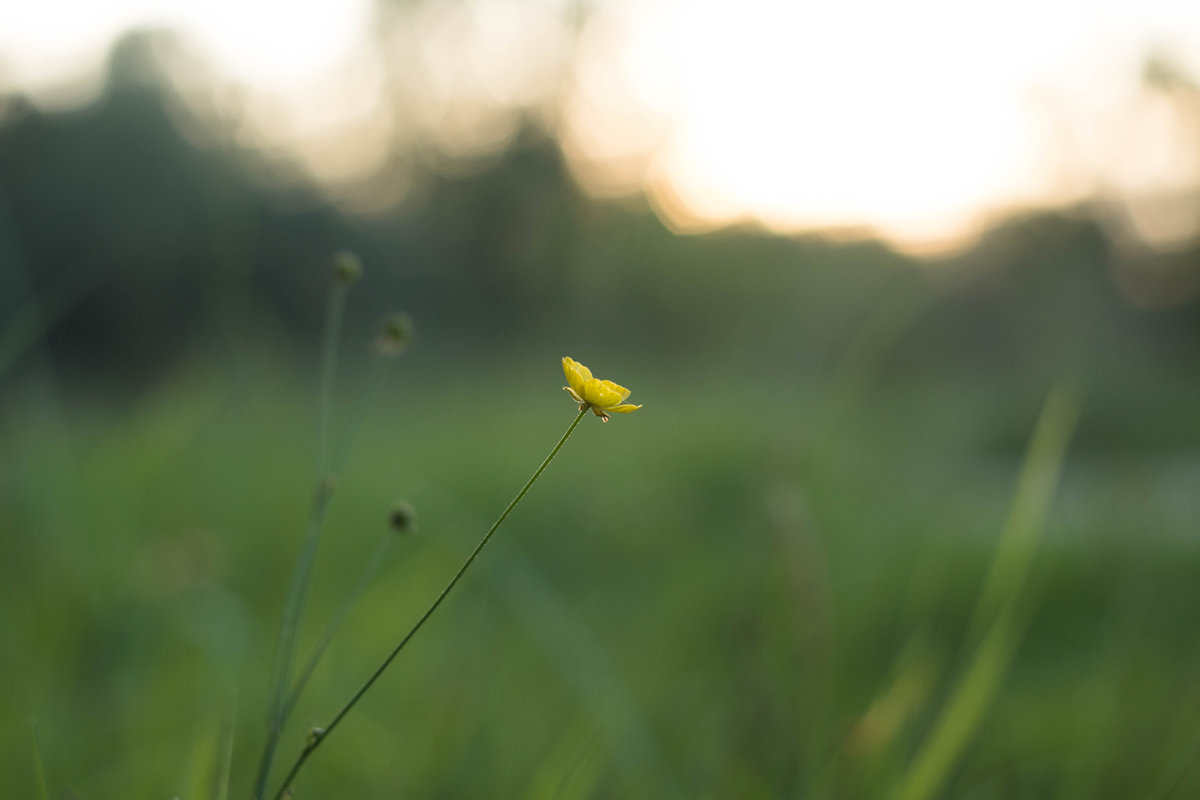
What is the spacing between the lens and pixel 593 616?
1.56 m

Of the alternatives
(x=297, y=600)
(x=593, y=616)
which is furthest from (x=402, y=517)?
(x=593, y=616)

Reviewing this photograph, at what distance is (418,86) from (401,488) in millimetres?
3933

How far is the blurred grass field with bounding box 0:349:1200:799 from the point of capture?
0.93 metres

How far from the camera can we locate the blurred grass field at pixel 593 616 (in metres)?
0.93

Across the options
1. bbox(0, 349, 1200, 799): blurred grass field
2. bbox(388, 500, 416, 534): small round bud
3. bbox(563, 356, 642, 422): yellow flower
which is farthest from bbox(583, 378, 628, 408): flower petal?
bbox(0, 349, 1200, 799): blurred grass field

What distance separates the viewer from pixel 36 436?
5.43 ft

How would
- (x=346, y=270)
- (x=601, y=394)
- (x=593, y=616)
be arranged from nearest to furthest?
(x=601, y=394), (x=346, y=270), (x=593, y=616)

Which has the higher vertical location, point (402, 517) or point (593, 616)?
point (593, 616)

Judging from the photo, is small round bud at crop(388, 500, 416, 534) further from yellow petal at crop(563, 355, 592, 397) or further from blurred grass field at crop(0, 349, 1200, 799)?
blurred grass field at crop(0, 349, 1200, 799)

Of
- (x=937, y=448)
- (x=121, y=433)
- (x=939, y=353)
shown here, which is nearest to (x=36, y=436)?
(x=121, y=433)

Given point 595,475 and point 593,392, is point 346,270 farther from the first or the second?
point 595,475

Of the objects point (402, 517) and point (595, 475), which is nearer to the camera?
point (402, 517)

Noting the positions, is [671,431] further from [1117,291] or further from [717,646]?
[1117,291]

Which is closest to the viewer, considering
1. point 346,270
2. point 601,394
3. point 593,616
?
point 601,394
